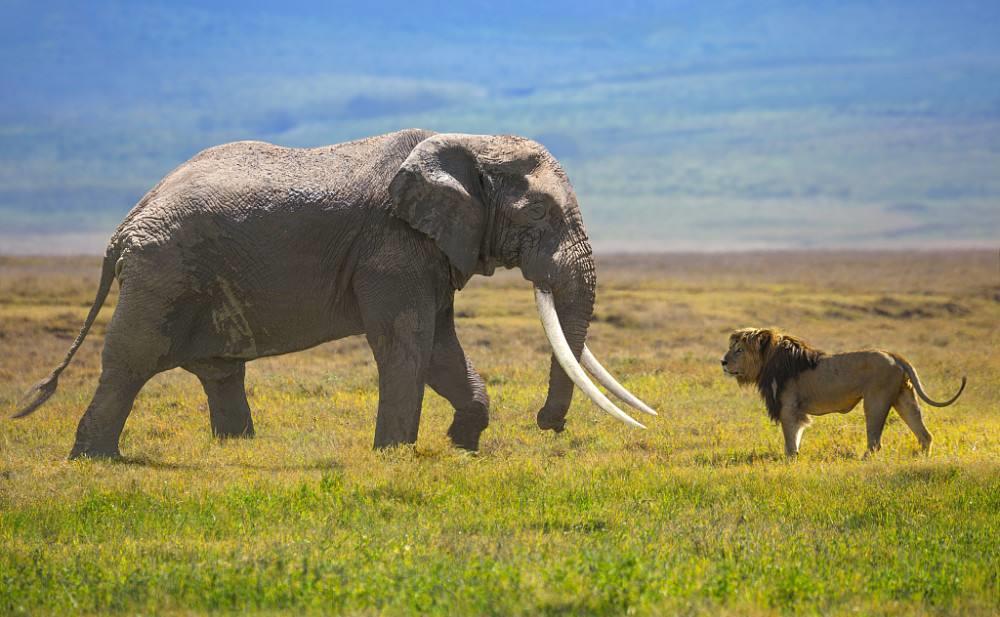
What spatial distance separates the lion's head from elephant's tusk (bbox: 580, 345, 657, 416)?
1.22m

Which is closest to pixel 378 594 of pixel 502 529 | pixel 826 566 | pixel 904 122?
pixel 502 529

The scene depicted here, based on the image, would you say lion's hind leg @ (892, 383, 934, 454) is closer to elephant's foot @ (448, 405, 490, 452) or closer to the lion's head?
the lion's head

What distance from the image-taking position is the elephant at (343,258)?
13.5m

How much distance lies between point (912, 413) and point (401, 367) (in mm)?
4819

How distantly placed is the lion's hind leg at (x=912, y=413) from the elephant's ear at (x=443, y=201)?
4239mm

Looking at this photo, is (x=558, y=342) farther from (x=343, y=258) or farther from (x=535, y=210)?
(x=343, y=258)

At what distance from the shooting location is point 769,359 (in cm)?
1392

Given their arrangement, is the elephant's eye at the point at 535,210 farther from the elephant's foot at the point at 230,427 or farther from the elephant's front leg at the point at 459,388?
the elephant's foot at the point at 230,427

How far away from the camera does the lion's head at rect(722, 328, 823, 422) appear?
13.8 m

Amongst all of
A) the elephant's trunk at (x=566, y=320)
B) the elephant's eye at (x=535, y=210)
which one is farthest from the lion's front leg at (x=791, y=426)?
the elephant's eye at (x=535, y=210)

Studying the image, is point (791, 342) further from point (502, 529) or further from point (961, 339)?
point (961, 339)

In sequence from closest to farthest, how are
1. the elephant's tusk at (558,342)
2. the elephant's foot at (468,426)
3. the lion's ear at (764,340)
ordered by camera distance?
the elephant's tusk at (558,342) → the lion's ear at (764,340) → the elephant's foot at (468,426)

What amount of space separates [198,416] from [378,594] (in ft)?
30.5

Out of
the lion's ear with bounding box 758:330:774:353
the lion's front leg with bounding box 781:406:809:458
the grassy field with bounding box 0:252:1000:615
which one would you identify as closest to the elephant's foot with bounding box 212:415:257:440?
the grassy field with bounding box 0:252:1000:615
